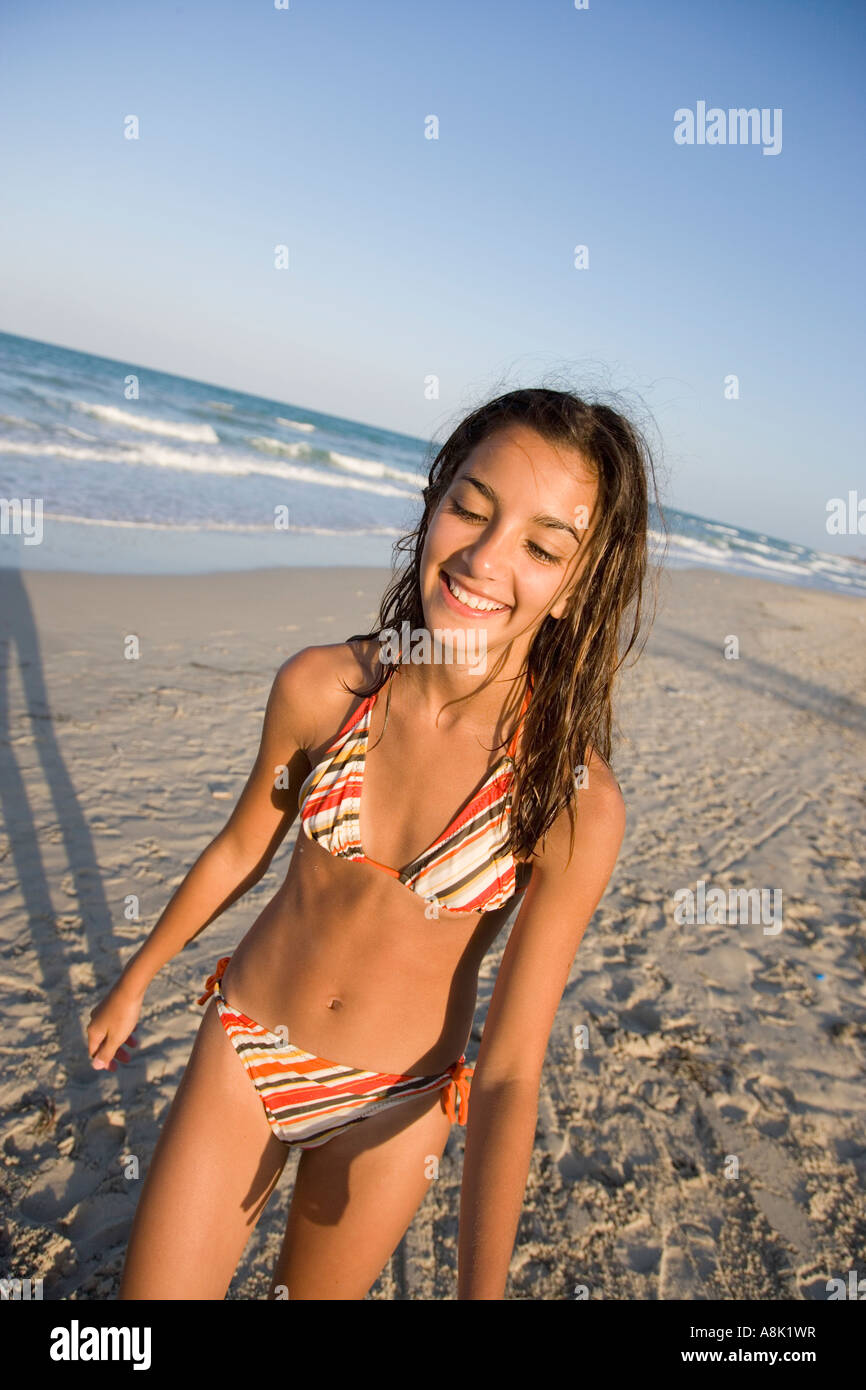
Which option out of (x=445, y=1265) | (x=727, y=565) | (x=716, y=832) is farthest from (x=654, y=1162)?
(x=727, y=565)

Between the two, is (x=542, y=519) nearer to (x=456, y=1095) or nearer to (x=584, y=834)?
Result: (x=584, y=834)

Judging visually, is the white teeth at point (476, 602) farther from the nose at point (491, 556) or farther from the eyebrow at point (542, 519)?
the eyebrow at point (542, 519)

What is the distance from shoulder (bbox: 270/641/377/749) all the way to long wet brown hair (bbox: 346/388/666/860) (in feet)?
0.14

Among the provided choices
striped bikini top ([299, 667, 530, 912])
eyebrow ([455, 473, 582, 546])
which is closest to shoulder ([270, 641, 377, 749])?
striped bikini top ([299, 667, 530, 912])

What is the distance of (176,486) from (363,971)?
16.3m

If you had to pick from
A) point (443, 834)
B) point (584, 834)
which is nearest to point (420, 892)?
point (443, 834)

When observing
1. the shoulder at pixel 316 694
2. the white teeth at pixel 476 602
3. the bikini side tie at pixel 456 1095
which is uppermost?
the white teeth at pixel 476 602

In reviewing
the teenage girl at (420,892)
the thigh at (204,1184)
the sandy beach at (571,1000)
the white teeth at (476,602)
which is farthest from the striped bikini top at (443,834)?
the sandy beach at (571,1000)

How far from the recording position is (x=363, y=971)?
5.84 feet

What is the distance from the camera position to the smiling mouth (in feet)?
5.84

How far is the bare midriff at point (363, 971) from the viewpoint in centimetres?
178

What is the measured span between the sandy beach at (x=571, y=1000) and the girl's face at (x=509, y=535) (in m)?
1.72

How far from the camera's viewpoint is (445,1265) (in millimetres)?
2428

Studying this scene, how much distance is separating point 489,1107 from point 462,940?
35 centimetres
